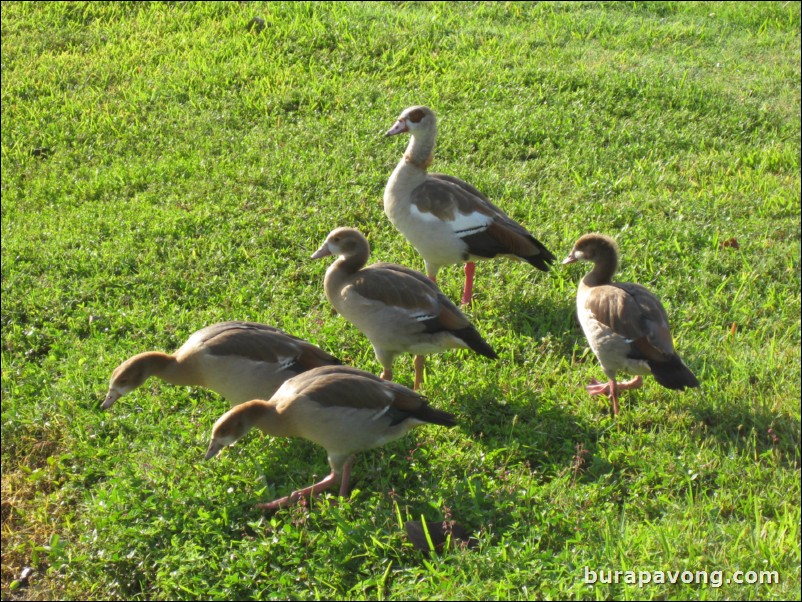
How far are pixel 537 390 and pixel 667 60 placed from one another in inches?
237

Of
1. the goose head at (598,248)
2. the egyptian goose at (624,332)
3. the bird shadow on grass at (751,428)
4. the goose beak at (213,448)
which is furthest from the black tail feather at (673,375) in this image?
the goose beak at (213,448)

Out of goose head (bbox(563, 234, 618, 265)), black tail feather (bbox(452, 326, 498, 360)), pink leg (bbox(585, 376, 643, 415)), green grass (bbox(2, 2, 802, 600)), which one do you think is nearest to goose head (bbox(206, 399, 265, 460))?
green grass (bbox(2, 2, 802, 600))

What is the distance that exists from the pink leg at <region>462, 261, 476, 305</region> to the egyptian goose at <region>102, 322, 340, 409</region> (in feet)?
4.82

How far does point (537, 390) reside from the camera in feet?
18.2

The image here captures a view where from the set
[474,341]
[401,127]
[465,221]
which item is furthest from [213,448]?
[401,127]

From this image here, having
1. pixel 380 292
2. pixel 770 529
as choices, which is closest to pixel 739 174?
pixel 380 292

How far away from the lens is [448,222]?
6348 millimetres

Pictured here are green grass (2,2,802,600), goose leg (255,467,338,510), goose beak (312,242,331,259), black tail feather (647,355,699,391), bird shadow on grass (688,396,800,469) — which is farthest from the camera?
goose beak (312,242,331,259)

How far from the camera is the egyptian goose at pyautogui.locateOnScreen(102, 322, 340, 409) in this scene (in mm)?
5238

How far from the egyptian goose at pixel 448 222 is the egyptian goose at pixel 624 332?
689 millimetres

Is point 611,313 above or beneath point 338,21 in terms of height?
beneath

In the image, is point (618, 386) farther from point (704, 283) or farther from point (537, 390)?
point (704, 283)

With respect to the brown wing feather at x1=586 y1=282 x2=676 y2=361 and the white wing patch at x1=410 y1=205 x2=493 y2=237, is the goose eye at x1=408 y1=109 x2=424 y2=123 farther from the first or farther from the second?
the brown wing feather at x1=586 y1=282 x2=676 y2=361

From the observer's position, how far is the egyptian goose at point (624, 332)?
508cm
